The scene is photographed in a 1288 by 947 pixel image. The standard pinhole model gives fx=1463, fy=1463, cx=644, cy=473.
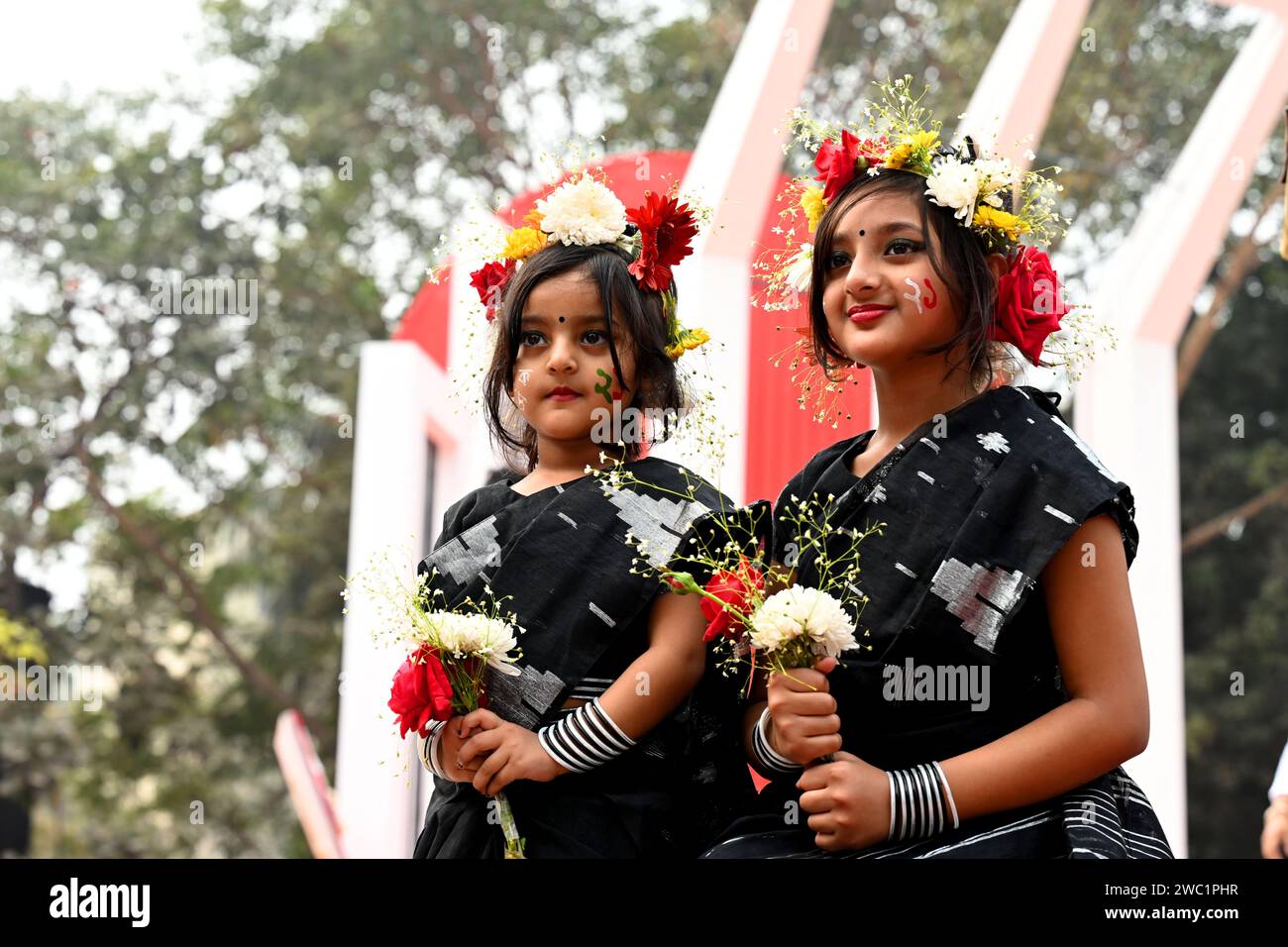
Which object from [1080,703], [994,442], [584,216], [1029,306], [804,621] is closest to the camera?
[804,621]

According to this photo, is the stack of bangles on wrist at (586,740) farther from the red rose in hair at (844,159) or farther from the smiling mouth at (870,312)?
the red rose in hair at (844,159)

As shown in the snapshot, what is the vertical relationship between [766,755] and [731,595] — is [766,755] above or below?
below

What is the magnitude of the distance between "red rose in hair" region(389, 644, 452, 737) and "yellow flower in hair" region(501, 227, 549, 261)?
0.85m

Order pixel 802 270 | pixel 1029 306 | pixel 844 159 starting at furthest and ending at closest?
pixel 802 270 → pixel 844 159 → pixel 1029 306

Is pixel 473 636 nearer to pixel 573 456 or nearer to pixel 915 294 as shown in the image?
pixel 573 456

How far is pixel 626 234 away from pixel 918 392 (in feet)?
2.25

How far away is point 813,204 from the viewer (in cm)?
265

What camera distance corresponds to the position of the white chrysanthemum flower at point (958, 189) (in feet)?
7.96

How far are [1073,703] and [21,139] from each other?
14460mm

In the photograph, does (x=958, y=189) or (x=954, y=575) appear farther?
(x=958, y=189)

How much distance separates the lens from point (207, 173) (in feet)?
47.3

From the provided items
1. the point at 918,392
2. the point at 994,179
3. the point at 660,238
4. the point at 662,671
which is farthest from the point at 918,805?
the point at 660,238
